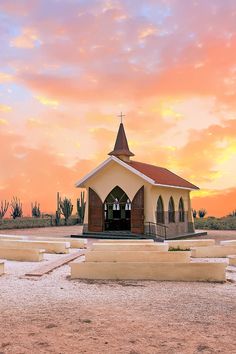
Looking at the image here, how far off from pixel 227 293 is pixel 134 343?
13.9ft

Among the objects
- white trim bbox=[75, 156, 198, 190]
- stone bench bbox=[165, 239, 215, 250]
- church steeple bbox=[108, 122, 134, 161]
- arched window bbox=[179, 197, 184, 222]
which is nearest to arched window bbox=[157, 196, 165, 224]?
white trim bbox=[75, 156, 198, 190]

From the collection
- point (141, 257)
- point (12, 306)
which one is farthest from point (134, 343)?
point (141, 257)

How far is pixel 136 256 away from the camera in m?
12.9

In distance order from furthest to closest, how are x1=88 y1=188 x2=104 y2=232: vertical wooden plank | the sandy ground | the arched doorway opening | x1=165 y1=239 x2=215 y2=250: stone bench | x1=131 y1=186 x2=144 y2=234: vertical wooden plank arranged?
the arched doorway opening < x1=88 y1=188 x2=104 y2=232: vertical wooden plank < x1=131 y1=186 x2=144 y2=234: vertical wooden plank < x1=165 y1=239 x2=215 y2=250: stone bench < the sandy ground

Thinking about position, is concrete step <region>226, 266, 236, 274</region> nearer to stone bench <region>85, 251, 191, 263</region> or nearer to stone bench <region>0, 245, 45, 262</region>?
stone bench <region>85, 251, 191, 263</region>

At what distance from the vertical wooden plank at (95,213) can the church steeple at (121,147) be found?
3.22 metres

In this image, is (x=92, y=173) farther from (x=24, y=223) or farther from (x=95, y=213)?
(x=24, y=223)

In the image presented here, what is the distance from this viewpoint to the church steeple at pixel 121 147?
26797 mm

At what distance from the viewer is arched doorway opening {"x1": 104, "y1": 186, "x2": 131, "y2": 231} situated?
26.5 meters

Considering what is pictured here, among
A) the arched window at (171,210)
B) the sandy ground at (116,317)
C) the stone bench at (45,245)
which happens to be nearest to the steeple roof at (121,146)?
the arched window at (171,210)

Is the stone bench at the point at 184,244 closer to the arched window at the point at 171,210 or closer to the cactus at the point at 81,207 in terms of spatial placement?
the arched window at the point at 171,210

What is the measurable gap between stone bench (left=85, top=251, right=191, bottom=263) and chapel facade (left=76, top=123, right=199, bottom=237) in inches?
410

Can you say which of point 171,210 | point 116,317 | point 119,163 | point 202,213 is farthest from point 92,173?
point 202,213

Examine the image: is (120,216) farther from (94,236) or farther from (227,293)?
(227,293)
